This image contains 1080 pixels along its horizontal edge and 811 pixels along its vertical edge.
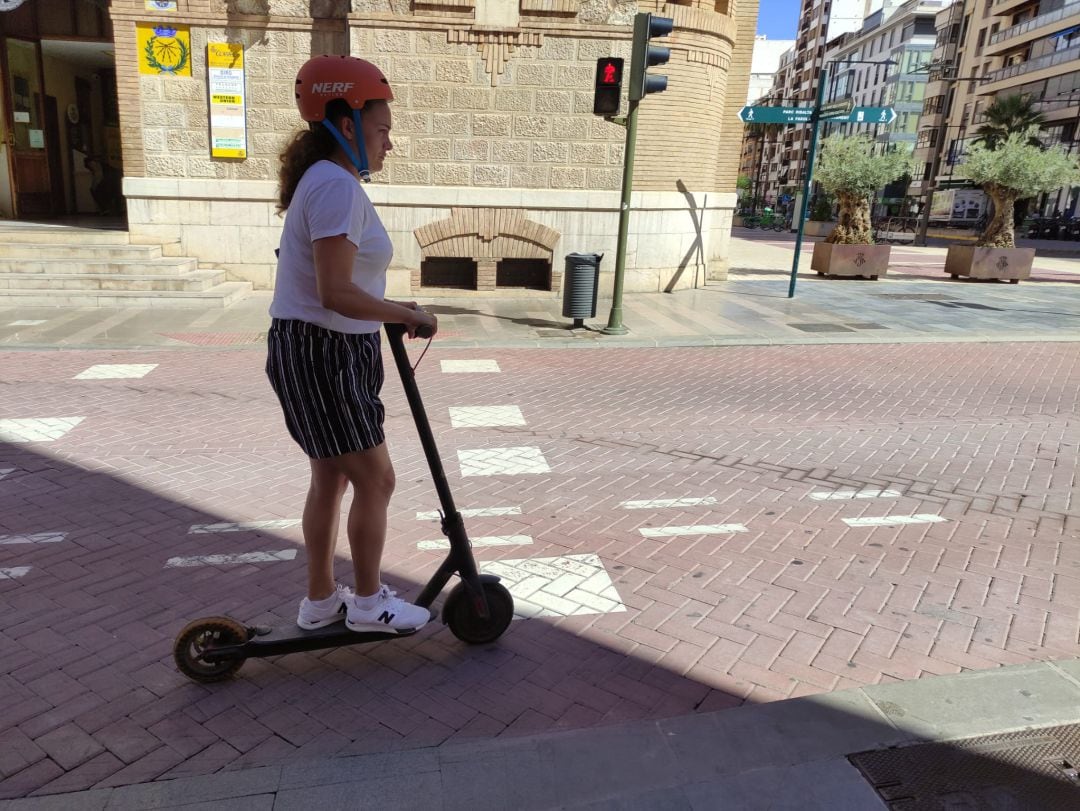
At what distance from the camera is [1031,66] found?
57688mm

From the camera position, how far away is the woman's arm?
2393 mm

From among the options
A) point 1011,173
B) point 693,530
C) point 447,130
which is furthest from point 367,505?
point 1011,173

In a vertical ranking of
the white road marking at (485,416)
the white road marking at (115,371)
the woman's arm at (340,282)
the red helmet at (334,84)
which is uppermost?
the red helmet at (334,84)

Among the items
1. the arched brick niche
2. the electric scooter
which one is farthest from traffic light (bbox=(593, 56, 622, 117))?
the electric scooter

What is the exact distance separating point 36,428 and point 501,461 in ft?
11.6

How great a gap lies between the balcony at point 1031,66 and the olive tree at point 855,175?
3953 centimetres

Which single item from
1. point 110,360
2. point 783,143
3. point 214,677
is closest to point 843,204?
point 110,360

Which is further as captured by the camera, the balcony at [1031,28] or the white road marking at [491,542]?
the balcony at [1031,28]

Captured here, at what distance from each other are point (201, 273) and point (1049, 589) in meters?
11.7

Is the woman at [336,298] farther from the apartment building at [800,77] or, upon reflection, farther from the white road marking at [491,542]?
the apartment building at [800,77]

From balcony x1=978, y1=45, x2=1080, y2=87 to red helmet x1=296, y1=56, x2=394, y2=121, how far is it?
57.8 meters

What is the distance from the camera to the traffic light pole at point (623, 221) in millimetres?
9719

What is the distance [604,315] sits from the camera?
1191cm

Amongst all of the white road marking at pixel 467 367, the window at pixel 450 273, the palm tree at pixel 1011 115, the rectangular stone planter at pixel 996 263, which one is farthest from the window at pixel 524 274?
the palm tree at pixel 1011 115
